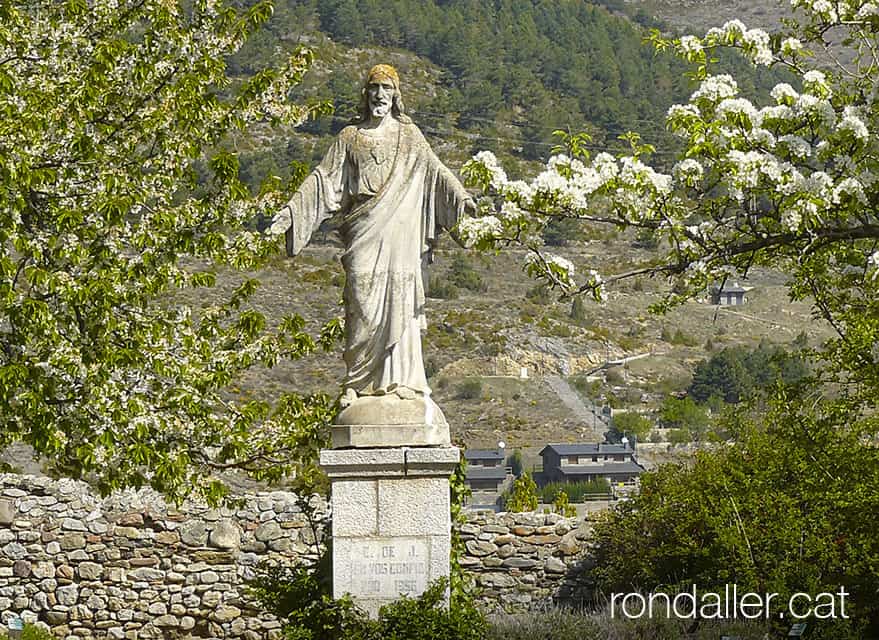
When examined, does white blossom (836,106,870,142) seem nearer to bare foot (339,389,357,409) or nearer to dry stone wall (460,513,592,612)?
bare foot (339,389,357,409)

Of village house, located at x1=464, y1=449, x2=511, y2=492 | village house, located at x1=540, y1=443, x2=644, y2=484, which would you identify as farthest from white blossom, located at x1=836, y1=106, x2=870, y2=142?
village house, located at x1=540, y1=443, x2=644, y2=484

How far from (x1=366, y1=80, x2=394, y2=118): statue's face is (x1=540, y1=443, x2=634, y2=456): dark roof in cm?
3851

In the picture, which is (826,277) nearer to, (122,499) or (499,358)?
(122,499)

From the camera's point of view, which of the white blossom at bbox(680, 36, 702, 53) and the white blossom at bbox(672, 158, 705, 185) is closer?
the white blossom at bbox(672, 158, 705, 185)

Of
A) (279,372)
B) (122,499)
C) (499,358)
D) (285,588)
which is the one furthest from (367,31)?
(285,588)

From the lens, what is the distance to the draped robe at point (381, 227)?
24.1ft

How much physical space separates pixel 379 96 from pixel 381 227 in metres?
0.81

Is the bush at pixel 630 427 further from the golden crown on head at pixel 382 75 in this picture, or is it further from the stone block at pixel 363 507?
the stone block at pixel 363 507

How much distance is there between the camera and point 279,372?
39125mm

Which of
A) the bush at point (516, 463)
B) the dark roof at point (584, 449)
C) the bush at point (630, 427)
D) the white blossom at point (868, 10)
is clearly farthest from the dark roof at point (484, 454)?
the white blossom at point (868, 10)

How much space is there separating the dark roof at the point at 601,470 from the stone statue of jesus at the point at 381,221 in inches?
1463

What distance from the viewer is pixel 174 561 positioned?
12867 millimetres

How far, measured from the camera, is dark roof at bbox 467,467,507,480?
4159 cm

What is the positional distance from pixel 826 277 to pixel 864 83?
250 cm
